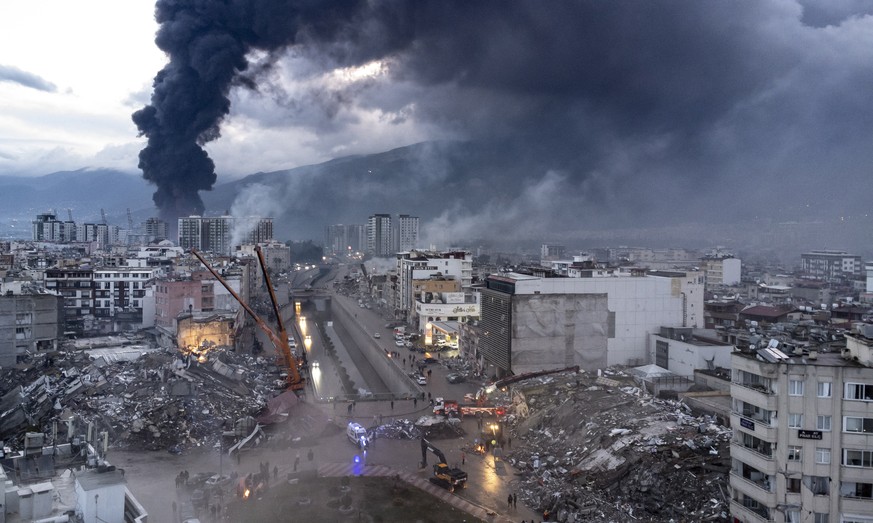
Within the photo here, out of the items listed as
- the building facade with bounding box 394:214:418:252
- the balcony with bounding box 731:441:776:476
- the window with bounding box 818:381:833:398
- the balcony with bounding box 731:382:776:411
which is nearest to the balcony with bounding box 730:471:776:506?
the balcony with bounding box 731:441:776:476

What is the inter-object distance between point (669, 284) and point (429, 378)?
1752cm

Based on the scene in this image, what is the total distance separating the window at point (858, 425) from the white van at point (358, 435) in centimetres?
1796

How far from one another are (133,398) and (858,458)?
2864 centimetres

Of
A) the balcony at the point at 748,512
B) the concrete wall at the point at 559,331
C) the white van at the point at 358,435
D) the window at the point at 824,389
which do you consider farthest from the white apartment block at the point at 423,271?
the window at the point at 824,389

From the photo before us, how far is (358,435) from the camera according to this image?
27516 mm

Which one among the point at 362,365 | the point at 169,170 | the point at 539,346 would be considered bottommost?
the point at 362,365

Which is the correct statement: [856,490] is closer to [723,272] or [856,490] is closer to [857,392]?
[857,392]

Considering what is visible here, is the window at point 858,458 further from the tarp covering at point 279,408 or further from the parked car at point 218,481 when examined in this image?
the tarp covering at point 279,408

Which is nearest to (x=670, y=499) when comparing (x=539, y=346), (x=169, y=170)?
(x=539, y=346)

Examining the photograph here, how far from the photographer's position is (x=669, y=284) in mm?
42656

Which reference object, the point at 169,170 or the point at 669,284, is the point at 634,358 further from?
the point at 169,170

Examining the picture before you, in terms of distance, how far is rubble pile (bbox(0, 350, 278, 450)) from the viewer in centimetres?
2656

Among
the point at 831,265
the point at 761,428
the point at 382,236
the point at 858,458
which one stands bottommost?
the point at 858,458

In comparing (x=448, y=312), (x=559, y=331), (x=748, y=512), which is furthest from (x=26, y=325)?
(x=748, y=512)
